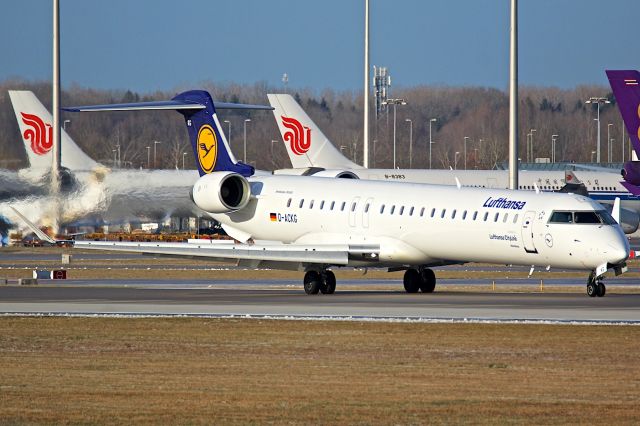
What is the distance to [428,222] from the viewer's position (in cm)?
3531

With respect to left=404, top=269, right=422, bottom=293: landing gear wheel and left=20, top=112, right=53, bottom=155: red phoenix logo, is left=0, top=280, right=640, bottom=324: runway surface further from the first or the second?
left=20, top=112, right=53, bottom=155: red phoenix logo

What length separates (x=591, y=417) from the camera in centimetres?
1464

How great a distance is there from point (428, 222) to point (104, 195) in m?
15.8

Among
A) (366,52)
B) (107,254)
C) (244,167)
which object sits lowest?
(107,254)

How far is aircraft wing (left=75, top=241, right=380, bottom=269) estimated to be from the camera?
34.8 meters

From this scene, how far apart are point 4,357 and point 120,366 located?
84.3 inches

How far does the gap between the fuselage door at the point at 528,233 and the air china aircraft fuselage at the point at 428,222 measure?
2 cm

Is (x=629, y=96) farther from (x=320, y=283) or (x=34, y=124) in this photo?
(x=34, y=124)

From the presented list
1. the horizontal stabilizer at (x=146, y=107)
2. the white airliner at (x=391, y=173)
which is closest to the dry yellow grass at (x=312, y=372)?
the horizontal stabilizer at (x=146, y=107)

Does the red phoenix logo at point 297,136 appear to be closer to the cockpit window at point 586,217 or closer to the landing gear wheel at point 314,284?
the landing gear wheel at point 314,284

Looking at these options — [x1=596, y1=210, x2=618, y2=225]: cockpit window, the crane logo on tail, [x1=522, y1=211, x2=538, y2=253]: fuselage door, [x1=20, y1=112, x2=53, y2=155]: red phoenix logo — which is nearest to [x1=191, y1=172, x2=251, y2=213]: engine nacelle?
the crane logo on tail

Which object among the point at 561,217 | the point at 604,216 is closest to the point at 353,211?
the point at 561,217

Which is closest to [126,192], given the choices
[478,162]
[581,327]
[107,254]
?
[107,254]

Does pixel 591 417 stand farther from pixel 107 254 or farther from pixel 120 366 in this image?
pixel 107 254
